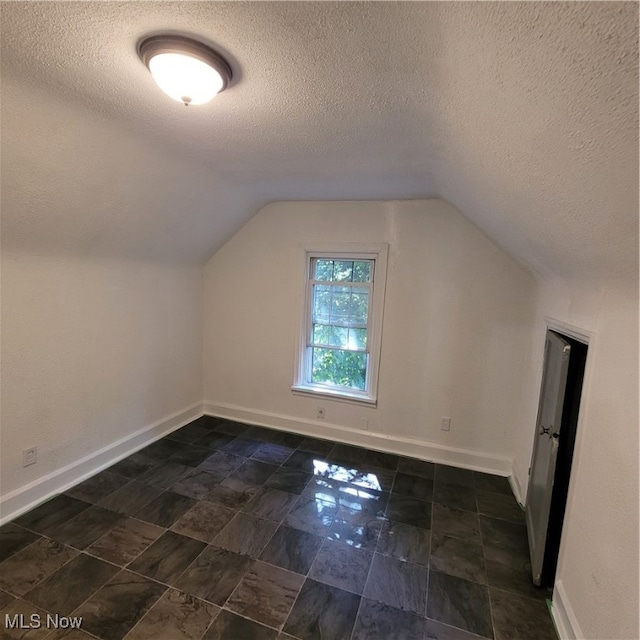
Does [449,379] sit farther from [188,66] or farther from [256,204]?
[188,66]

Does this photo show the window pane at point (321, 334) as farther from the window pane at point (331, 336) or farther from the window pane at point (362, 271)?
the window pane at point (362, 271)

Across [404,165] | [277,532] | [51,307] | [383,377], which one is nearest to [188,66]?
[404,165]

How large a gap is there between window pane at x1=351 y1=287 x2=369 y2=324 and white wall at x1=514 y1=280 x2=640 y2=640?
5.91 ft

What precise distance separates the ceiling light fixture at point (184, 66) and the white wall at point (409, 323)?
6.74 feet

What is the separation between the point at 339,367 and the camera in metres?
3.56

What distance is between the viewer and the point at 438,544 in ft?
6.98

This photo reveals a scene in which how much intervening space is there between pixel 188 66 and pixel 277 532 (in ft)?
8.21

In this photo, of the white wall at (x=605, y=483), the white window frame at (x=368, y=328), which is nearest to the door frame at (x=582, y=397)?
the white wall at (x=605, y=483)

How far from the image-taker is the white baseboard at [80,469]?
7.16ft

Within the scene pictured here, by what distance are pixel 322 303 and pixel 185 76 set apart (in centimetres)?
248

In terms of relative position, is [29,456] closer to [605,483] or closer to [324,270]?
[324,270]

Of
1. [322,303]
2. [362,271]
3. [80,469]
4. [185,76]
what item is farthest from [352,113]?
[80,469]

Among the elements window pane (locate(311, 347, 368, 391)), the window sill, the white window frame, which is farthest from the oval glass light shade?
the window sill

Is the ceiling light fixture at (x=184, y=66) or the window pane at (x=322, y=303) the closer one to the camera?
the ceiling light fixture at (x=184, y=66)
